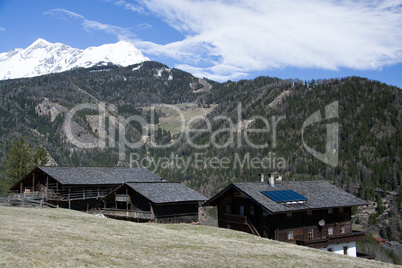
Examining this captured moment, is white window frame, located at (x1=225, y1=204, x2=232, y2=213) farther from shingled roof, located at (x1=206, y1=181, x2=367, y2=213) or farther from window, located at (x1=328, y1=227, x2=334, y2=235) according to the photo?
window, located at (x1=328, y1=227, x2=334, y2=235)

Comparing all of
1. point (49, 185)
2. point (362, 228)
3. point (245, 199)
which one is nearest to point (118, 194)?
point (49, 185)

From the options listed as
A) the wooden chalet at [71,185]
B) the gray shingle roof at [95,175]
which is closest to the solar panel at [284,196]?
the gray shingle roof at [95,175]

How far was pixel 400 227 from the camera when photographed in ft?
466

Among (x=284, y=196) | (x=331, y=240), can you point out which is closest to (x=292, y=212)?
(x=284, y=196)

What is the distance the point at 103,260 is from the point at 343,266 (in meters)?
14.0

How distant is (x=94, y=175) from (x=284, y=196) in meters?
31.8

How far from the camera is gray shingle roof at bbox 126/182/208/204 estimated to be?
5167 cm

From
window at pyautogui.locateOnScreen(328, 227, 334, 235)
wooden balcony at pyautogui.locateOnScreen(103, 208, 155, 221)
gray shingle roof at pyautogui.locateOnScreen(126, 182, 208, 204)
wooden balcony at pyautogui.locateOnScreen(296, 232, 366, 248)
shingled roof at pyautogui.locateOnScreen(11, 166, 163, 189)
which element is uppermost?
shingled roof at pyautogui.locateOnScreen(11, 166, 163, 189)

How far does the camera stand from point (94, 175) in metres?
63.6

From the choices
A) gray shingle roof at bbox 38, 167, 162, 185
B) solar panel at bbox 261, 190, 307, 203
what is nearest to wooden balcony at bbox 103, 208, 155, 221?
gray shingle roof at bbox 38, 167, 162, 185

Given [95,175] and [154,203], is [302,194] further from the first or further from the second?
[95,175]

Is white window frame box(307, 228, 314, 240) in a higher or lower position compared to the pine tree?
lower

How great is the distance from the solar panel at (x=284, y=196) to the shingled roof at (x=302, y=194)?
1.43 feet

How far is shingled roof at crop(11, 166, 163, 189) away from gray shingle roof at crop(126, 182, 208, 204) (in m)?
10.2
